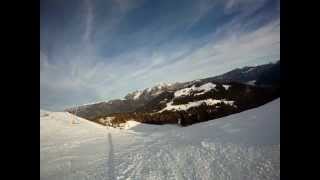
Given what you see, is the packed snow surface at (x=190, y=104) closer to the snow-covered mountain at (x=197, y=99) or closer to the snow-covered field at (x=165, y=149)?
the snow-covered mountain at (x=197, y=99)

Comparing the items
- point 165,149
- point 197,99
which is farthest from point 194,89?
point 165,149

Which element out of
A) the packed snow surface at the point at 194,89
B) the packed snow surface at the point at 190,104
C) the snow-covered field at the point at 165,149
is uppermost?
the packed snow surface at the point at 194,89

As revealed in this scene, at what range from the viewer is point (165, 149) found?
8.42 ft

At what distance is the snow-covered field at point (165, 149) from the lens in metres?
2.47

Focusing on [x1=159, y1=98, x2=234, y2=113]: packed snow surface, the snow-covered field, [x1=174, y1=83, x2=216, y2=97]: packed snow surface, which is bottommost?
the snow-covered field

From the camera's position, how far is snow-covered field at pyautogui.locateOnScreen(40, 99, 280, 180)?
97.1 inches

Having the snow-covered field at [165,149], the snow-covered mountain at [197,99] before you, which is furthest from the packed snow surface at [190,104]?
the snow-covered field at [165,149]

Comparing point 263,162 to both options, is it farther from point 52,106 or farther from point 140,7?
point 52,106

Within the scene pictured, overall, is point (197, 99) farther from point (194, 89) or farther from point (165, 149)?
point (165, 149)

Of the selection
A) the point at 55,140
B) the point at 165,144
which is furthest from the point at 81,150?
the point at 165,144

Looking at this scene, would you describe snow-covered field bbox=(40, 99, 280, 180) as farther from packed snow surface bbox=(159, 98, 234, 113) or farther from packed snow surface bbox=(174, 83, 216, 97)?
packed snow surface bbox=(174, 83, 216, 97)

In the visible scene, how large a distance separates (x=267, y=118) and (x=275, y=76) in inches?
13.1

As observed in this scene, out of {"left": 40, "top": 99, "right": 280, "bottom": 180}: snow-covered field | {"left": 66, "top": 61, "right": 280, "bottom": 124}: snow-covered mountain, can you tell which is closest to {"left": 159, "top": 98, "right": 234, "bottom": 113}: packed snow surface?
{"left": 66, "top": 61, "right": 280, "bottom": 124}: snow-covered mountain
